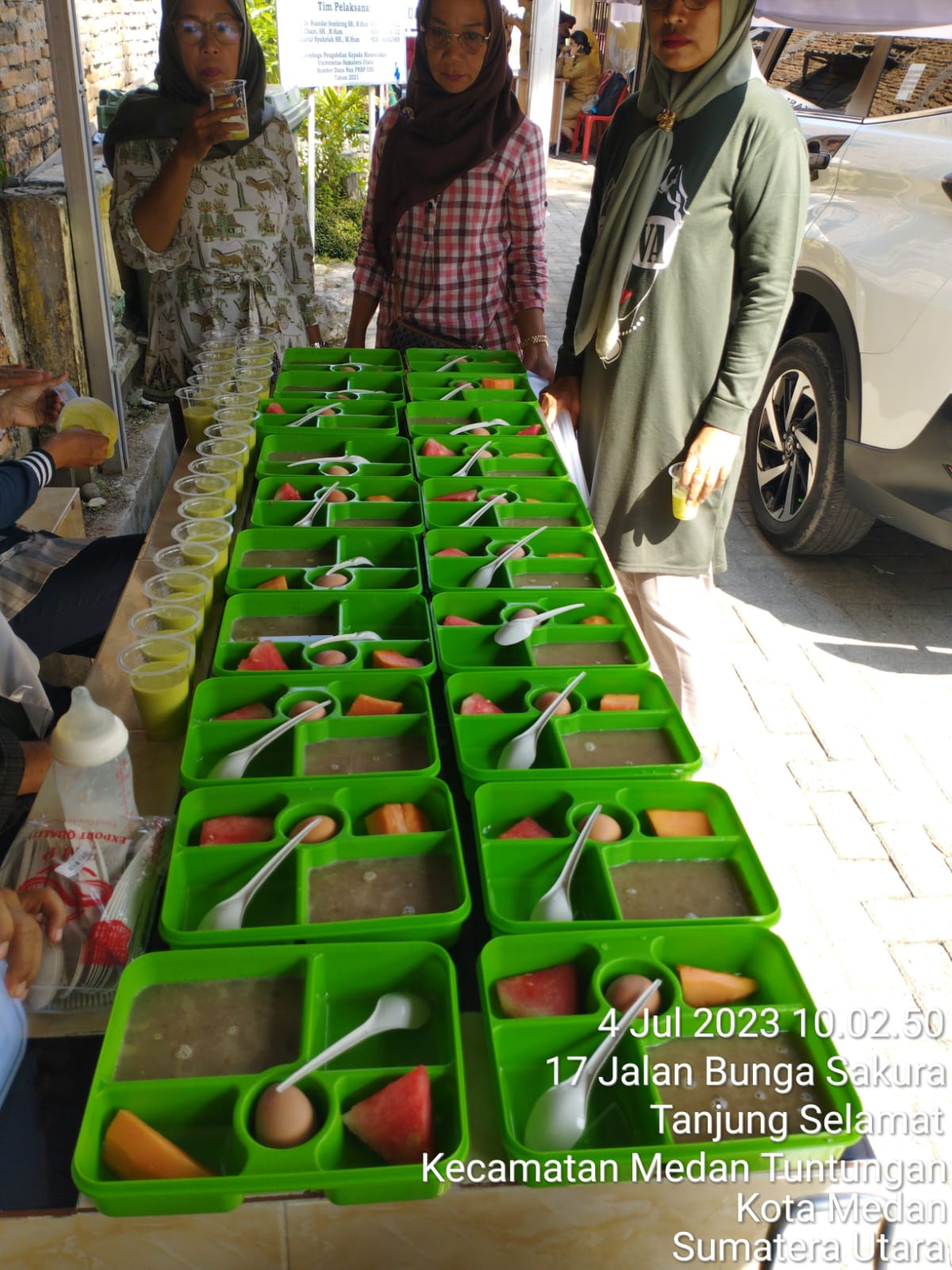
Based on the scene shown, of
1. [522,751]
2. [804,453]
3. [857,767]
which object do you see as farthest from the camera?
[804,453]

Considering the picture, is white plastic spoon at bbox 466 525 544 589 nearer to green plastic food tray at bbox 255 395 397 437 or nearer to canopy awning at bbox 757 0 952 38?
green plastic food tray at bbox 255 395 397 437

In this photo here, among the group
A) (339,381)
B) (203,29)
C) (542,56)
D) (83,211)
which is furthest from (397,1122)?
(542,56)

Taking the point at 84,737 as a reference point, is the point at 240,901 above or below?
below

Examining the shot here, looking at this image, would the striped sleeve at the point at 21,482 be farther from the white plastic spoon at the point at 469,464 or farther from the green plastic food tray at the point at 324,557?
the white plastic spoon at the point at 469,464

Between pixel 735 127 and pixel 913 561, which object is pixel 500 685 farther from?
pixel 913 561

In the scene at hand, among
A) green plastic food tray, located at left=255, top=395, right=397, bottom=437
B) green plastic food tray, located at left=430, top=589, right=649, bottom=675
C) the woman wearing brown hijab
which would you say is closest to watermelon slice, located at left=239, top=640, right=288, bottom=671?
green plastic food tray, located at left=430, top=589, right=649, bottom=675

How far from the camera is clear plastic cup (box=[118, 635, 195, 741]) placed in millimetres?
1514

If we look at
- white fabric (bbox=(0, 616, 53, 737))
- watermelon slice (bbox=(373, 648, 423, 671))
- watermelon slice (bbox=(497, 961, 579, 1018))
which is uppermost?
watermelon slice (bbox=(373, 648, 423, 671))

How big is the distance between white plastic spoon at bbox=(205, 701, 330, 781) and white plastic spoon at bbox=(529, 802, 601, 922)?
46 centimetres

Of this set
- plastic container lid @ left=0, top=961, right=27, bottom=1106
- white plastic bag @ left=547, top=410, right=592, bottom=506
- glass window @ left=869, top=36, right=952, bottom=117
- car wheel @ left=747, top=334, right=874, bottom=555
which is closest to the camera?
plastic container lid @ left=0, top=961, right=27, bottom=1106

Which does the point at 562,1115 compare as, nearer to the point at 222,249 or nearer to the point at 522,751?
the point at 522,751

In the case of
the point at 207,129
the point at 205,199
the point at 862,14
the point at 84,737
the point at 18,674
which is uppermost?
the point at 862,14

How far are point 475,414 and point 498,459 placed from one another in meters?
0.32

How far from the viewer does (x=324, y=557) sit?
1939 millimetres
